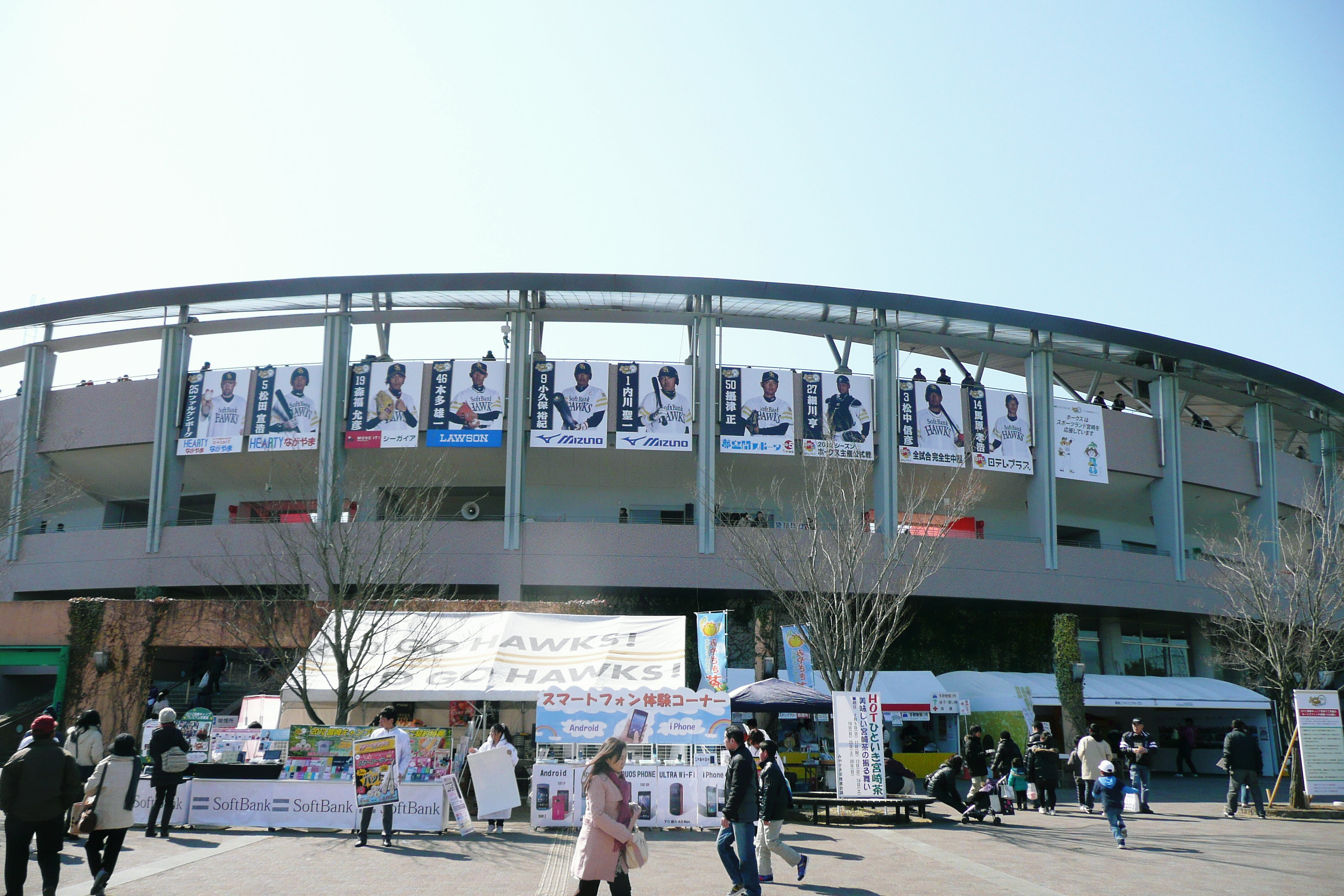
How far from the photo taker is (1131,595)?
30625 mm

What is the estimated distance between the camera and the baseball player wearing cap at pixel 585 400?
27797 mm

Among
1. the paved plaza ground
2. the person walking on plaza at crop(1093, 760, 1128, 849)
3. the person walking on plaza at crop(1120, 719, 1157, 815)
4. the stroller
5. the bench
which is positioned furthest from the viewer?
the person walking on plaza at crop(1120, 719, 1157, 815)

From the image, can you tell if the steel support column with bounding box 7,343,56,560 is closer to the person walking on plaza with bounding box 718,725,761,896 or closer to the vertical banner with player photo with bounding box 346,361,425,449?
the vertical banner with player photo with bounding box 346,361,425,449

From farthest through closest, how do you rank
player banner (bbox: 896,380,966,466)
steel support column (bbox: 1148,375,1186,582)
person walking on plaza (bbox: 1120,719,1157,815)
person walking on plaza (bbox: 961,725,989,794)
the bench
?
steel support column (bbox: 1148,375,1186,582)
player banner (bbox: 896,380,966,466)
person walking on plaza (bbox: 1120,719,1157,815)
person walking on plaza (bbox: 961,725,989,794)
the bench

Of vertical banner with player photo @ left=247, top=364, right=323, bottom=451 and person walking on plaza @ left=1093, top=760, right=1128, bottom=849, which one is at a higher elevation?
vertical banner with player photo @ left=247, top=364, right=323, bottom=451

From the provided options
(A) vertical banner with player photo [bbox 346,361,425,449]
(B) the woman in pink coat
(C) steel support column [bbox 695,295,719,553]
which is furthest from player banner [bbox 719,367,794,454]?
(B) the woman in pink coat

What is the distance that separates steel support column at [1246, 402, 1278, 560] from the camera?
3406cm

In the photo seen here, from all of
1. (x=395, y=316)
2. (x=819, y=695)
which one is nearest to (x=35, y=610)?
(x=395, y=316)

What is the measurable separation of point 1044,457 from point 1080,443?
156cm

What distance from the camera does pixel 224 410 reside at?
2888cm

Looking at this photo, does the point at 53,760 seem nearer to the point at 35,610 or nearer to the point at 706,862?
the point at 706,862

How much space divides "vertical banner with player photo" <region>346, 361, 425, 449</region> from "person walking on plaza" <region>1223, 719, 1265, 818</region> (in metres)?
20.4

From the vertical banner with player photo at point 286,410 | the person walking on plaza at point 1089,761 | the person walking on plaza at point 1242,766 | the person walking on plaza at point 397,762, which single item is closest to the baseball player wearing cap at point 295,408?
the vertical banner with player photo at point 286,410

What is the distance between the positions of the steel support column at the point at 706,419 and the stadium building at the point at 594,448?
0.07 m
